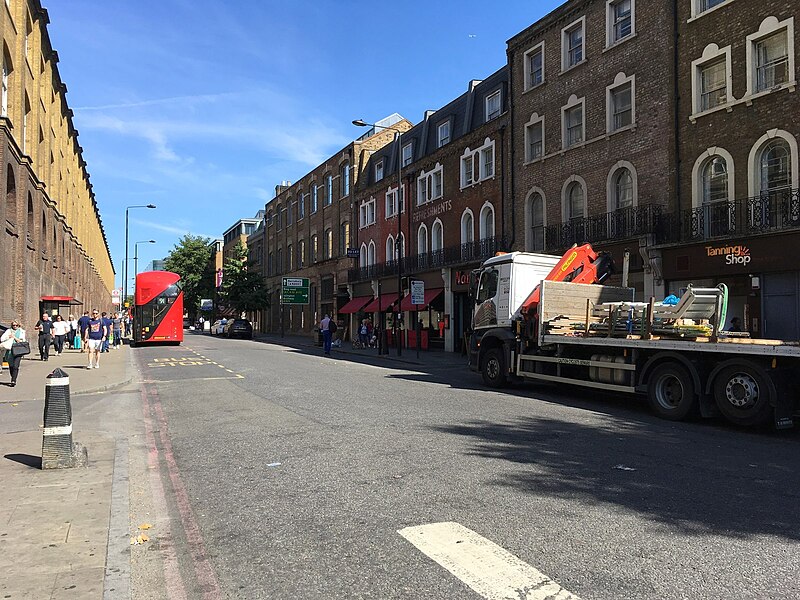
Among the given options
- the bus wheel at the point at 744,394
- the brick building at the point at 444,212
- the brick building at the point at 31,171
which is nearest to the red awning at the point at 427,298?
the brick building at the point at 444,212

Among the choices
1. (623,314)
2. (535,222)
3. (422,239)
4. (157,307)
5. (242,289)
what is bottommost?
(623,314)

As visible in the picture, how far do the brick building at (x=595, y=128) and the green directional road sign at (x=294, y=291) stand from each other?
23520 mm

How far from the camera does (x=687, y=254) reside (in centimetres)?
1772

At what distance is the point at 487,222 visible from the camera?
2784 centimetres

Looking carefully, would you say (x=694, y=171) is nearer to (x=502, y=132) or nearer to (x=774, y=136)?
(x=774, y=136)

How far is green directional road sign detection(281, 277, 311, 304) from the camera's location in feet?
149

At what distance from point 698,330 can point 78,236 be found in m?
48.2

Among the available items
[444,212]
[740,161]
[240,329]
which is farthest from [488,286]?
[240,329]

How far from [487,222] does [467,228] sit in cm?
164

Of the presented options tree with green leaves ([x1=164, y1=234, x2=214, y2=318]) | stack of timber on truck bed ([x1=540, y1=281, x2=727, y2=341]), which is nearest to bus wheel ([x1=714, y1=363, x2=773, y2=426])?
stack of timber on truck bed ([x1=540, y1=281, x2=727, y2=341])

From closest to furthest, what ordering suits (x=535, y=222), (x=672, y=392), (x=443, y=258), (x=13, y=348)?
(x=672, y=392)
(x=13, y=348)
(x=535, y=222)
(x=443, y=258)

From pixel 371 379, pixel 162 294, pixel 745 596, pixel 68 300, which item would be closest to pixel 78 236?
pixel 162 294

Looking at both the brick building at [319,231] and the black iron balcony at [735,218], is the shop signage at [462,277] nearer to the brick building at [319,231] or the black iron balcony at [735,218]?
the black iron balcony at [735,218]

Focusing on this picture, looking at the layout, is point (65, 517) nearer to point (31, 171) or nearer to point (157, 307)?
point (31, 171)
